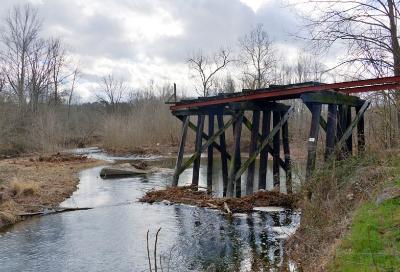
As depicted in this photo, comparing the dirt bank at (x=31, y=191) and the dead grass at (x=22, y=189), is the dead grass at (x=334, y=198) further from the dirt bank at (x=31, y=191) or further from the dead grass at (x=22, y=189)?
the dead grass at (x=22, y=189)

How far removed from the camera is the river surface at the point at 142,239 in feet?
21.0

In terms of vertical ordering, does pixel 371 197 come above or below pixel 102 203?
above

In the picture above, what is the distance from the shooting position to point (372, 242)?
14.0 feet

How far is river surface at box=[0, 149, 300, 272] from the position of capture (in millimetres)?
6387

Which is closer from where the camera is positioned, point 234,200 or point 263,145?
point 234,200

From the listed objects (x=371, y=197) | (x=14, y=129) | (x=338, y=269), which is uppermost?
(x=14, y=129)

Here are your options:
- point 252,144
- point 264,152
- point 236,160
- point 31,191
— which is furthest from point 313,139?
point 31,191

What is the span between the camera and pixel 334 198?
6531 mm

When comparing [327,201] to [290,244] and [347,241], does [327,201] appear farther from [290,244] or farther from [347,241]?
[347,241]

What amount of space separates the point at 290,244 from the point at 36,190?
8.40m

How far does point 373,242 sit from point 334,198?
2299 millimetres

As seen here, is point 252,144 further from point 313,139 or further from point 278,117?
point 313,139

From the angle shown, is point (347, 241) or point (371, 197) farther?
point (371, 197)

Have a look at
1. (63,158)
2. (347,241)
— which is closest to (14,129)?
(63,158)
